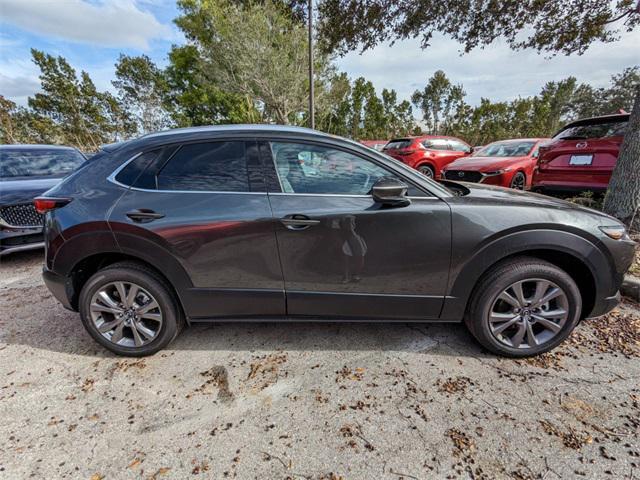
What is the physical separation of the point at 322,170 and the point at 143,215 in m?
1.32

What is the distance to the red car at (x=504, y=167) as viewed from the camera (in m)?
6.52

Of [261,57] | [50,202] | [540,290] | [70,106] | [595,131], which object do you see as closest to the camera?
[540,290]

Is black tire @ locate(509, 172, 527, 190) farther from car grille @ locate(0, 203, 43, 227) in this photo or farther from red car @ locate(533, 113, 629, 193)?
car grille @ locate(0, 203, 43, 227)

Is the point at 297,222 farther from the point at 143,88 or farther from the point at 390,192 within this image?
the point at 143,88

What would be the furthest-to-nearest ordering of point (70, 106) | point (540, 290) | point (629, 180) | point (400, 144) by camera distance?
point (70, 106), point (400, 144), point (629, 180), point (540, 290)

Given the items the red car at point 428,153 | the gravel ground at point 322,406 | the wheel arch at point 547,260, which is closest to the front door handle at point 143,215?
the gravel ground at point 322,406

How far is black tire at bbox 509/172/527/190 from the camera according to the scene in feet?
21.8

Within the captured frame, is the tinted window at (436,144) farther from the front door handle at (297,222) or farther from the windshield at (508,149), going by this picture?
the front door handle at (297,222)

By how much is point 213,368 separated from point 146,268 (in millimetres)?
920

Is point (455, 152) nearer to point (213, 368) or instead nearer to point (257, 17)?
point (213, 368)

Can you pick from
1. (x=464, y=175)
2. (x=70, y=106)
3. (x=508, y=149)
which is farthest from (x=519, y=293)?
A: (x=70, y=106)

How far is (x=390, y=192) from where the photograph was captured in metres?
2.05

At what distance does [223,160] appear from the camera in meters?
2.29

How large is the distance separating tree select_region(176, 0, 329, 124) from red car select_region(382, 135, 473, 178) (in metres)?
8.47
